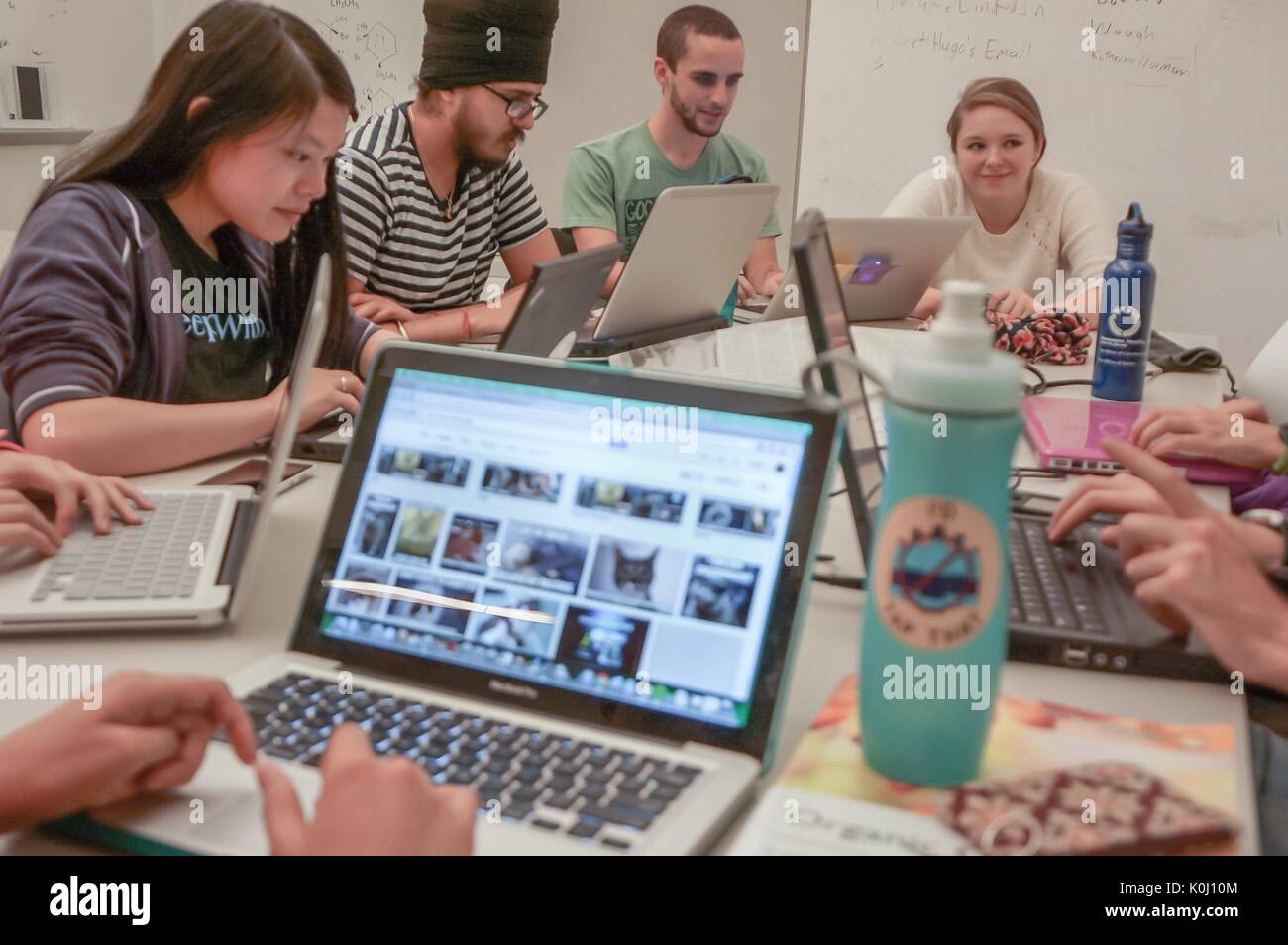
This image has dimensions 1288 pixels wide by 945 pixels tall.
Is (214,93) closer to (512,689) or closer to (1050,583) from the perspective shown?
(512,689)

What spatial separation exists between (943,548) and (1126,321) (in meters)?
1.16

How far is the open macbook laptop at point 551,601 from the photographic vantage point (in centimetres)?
65

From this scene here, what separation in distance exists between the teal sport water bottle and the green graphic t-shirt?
7.47 feet

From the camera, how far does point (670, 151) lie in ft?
9.87

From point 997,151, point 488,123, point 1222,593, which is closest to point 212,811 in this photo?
point 1222,593

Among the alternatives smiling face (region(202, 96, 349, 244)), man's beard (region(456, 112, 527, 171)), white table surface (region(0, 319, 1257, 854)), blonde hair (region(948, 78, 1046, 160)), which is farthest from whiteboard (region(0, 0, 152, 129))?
white table surface (region(0, 319, 1257, 854))

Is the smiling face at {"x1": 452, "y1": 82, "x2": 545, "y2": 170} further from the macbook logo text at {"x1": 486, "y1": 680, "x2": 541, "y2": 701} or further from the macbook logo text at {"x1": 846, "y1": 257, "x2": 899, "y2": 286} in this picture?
the macbook logo text at {"x1": 486, "y1": 680, "x2": 541, "y2": 701}

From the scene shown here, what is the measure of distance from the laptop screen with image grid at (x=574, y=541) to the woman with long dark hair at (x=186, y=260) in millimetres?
534

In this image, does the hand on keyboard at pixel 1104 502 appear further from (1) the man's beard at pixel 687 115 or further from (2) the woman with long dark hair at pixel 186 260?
(1) the man's beard at pixel 687 115

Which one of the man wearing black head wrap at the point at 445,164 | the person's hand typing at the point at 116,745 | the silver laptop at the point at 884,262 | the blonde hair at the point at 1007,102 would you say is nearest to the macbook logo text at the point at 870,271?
the silver laptop at the point at 884,262

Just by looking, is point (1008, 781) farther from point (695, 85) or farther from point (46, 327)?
point (695, 85)

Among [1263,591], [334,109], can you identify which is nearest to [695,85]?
[334,109]

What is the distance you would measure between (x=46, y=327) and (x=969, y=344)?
3.45ft

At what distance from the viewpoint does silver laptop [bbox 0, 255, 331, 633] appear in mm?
861
